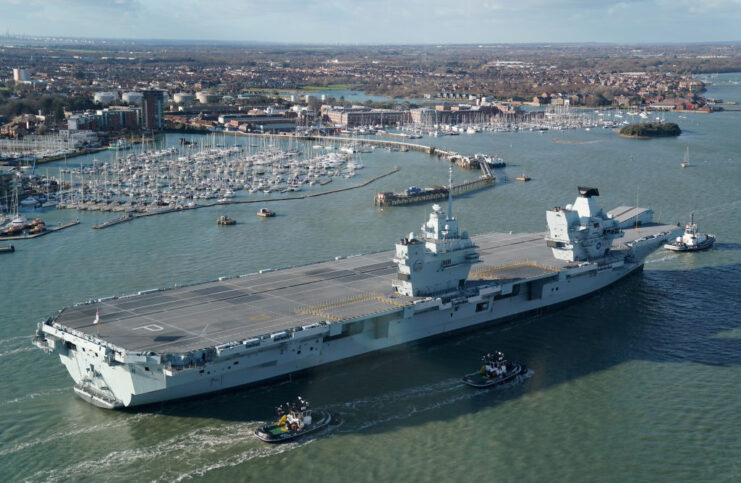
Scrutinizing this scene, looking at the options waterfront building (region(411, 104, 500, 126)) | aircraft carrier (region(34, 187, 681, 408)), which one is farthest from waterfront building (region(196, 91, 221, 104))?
aircraft carrier (region(34, 187, 681, 408))

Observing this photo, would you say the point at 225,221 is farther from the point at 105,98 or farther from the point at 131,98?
the point at 131,98

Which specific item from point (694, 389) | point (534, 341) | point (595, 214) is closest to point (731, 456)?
point (694, 389)

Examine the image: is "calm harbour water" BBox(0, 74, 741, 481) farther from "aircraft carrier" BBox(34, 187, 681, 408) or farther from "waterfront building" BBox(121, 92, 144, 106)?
"waterfront building" BBox(121, 92, 144, 106)

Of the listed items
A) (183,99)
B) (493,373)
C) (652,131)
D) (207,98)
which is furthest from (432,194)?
(207,98)

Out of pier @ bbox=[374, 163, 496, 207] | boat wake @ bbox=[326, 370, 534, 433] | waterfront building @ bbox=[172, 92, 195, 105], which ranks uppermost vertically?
waterfront building @ bbox=[172, 92, 195, 105]

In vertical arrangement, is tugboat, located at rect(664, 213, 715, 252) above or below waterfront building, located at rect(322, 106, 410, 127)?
below

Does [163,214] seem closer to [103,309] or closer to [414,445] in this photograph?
[103,309]

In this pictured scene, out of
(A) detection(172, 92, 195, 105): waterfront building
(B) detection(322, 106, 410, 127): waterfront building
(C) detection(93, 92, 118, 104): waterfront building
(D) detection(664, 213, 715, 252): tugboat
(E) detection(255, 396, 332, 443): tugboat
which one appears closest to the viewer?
(E) detection(255, 396, 332, 443): tugboat
